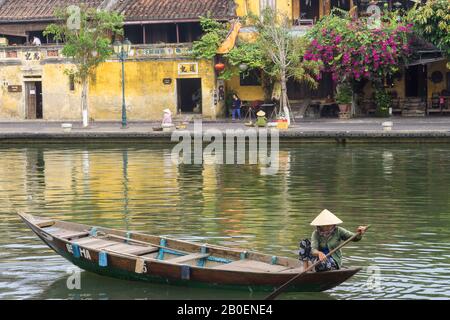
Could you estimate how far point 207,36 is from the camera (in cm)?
4497

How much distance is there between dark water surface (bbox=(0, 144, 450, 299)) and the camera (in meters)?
16.2

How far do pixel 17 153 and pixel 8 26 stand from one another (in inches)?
533

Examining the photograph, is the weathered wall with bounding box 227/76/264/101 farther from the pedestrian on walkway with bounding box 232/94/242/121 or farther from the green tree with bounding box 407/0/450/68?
the green tree with bounding box 407/0/450/68

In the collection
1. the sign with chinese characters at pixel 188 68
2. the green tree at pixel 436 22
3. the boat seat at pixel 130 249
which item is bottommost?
the boat seat at pixel 130 249

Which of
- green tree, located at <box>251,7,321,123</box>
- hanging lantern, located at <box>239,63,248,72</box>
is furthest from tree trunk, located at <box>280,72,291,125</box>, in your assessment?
hanging lantern, located at <box>239,63,248,72</box>

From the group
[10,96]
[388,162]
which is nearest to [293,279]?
[388,162]

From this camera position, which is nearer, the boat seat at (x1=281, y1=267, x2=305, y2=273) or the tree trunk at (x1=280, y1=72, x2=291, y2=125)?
the boat seat at (x1=281, y1=267, x2=305, y2=273)

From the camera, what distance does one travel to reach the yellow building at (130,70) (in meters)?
46.2

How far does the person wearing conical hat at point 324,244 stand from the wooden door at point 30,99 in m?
35.5

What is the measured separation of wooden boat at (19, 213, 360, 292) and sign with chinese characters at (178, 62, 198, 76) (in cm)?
2888

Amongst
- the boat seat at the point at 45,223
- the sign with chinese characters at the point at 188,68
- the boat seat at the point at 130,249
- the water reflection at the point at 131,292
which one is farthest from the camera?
the sign with chinese characters at the point at 188,68

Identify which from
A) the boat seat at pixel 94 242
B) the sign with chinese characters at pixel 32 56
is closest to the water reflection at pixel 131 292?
the boat seat at pixel 94 242

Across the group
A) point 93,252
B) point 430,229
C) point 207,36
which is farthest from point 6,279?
point 207,36
